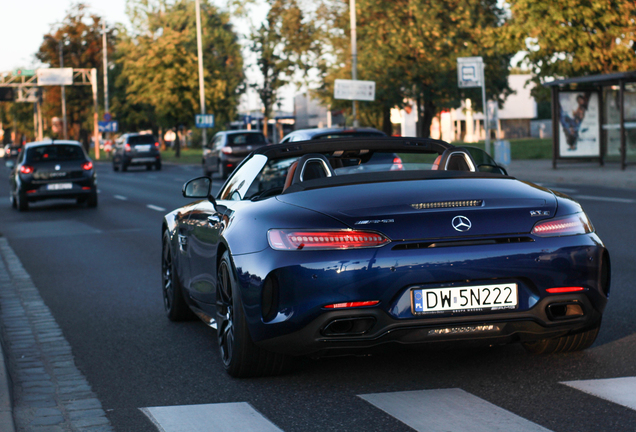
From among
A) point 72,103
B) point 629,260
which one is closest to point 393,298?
point 629,260

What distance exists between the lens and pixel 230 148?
3444cm

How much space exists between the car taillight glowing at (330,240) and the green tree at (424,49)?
37386 millimetres

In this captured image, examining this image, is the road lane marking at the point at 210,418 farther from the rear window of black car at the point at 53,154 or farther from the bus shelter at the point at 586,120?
the bus shelter at the point at 586,120

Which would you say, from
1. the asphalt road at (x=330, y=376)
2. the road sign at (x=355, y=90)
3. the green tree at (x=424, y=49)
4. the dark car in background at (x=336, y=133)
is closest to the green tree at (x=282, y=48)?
the green tree at (x=424, y=49)

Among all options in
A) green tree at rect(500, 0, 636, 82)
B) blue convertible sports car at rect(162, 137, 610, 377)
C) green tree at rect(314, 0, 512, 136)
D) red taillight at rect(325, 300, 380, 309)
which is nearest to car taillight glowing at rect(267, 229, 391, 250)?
blue convertible sports car at rect(162, 137, 610, 377)

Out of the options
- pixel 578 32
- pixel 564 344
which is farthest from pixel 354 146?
pixel 578 32

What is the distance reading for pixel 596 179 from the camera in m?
24.8

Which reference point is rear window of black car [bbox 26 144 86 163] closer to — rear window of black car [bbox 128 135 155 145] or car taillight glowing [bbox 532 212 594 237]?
car taillight glowing [bbox 532 212 594 237]

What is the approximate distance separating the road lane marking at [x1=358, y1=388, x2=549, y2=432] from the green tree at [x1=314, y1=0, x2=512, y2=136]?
123ft

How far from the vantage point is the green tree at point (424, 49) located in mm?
42156

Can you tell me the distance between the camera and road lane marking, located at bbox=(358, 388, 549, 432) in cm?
433

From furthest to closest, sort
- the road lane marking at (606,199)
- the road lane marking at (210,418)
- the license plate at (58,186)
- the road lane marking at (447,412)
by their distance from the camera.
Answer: the license plate at (58,186) → the road lane marking at (606,199) → the road lane marking at (210,418) → the road lane marking at (447,412)

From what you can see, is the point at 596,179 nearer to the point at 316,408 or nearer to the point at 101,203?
the point at 101,203

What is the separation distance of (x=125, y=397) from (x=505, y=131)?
11805 centimetres
